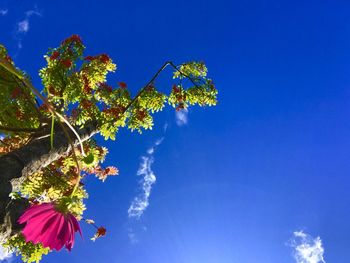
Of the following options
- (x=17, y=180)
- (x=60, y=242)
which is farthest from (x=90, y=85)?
(x=60, y=242)

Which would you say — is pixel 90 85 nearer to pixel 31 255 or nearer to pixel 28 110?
pixel 28 110

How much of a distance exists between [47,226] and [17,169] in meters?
4.25

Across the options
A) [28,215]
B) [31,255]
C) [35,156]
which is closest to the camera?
[28,215]

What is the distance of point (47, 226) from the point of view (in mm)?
1172

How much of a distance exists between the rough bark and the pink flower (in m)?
2.62

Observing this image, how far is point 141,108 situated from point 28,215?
10.0 m

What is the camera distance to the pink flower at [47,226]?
3.73 ft

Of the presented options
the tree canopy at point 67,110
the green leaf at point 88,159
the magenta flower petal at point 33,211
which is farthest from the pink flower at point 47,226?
the tree canopy at point 67,110

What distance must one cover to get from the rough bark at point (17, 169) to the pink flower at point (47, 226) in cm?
262

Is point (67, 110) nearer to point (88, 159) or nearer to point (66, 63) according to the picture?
point (66, 63)

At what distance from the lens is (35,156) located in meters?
5.61

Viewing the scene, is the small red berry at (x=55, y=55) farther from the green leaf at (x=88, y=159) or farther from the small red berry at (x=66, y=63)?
the green leaf at (x=88, y=159)

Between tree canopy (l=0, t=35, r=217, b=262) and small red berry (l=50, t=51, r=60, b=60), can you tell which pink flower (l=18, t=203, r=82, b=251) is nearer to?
tree canopy (l=0, t=35, r=217, b=262)

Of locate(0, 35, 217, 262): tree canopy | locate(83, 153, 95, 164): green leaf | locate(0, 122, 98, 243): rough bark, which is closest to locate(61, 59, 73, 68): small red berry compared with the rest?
locate(0, 35, 217, 262): tree canopy
